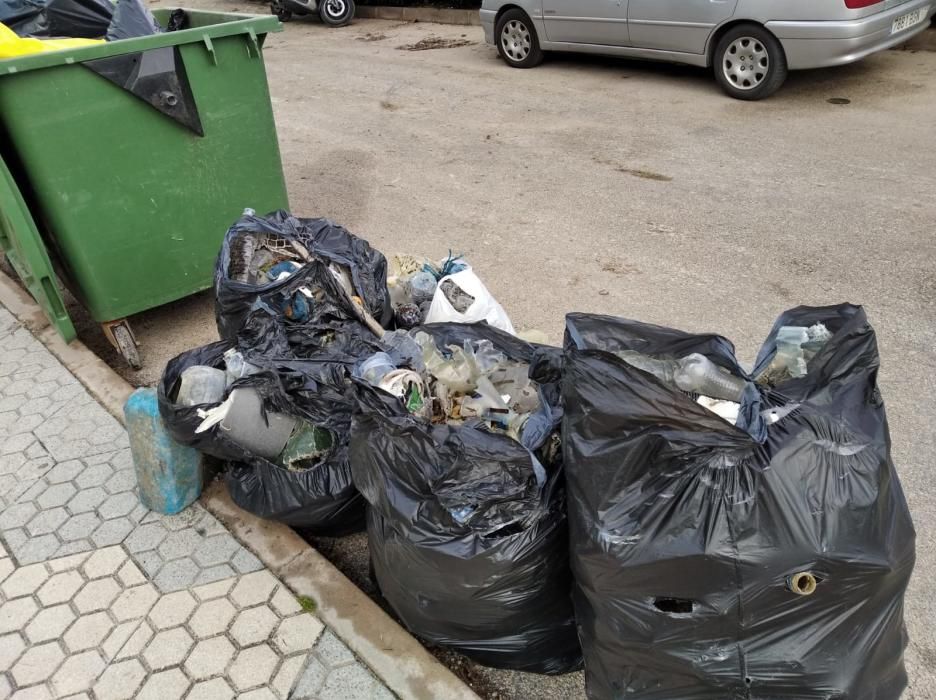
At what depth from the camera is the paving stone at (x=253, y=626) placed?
7.38 feet

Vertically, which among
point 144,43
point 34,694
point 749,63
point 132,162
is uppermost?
point 144,43

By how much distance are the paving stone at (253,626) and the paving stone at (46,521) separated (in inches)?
36.9

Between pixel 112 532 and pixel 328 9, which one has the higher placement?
pixel 328 9

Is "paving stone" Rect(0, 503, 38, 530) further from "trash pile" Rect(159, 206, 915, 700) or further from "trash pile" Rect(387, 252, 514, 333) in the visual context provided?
"trash pile" Rect(387, 252, 514, 333)

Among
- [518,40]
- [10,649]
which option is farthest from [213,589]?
[518,40]

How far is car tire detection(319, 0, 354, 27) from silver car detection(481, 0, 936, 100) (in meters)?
5.65

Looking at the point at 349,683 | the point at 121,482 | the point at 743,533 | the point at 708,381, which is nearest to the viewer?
the point at 743,533

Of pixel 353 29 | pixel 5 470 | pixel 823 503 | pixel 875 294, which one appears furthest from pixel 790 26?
pixel 353 29

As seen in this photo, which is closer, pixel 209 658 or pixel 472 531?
pixel 472 531

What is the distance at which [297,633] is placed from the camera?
2.25 m

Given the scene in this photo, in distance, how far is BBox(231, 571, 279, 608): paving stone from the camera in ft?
7.79

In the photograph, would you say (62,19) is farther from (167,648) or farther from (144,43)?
(167,648)

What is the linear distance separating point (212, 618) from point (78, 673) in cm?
39

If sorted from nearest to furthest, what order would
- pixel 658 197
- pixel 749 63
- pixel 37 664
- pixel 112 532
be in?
pixel 37 664 → pixel 112 532 → pixel 658 197 → pixel 749 63
